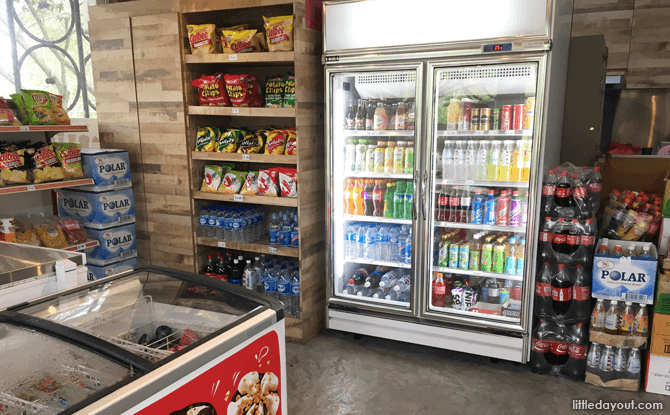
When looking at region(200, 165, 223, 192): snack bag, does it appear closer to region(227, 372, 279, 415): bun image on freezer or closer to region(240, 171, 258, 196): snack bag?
region(240, 171, 258, 196): snack bag

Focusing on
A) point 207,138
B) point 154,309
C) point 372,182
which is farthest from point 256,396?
point 207,138

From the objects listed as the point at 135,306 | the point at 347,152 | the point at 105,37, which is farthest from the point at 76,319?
the point at 105,37

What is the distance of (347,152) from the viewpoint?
12.4ft

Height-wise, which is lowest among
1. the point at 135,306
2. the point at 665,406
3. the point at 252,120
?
the point at 665,406

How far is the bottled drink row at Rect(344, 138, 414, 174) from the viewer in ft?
11.9

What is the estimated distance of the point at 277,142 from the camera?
3.80 m

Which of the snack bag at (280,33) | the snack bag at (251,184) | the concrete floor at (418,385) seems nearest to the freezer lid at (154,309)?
the concrete floor at (418,385)

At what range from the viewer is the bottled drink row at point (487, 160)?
3283 mm

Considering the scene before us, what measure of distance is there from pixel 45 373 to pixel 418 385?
234 centimetres

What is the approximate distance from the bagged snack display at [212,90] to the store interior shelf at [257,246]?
3.63 ft

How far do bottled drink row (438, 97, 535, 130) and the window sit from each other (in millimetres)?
4006

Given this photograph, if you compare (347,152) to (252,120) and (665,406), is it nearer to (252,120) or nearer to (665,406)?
(252,120)

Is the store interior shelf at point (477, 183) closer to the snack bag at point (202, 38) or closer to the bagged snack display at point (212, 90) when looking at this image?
the bagged snack display at point (212, 90)

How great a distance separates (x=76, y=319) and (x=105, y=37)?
3.23 m
